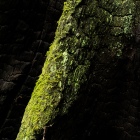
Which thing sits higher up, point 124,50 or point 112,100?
point 124,50

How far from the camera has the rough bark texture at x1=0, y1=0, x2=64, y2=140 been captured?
57.7 inches

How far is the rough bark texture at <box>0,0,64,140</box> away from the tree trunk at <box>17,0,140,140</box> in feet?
0.27

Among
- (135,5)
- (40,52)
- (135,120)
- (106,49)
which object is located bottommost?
(135,120)

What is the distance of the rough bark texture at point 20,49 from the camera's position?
4.81 ft

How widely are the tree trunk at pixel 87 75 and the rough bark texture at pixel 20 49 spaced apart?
0.27 feet

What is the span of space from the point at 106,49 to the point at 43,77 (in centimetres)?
40

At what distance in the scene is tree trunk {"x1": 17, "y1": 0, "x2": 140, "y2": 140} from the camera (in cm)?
144

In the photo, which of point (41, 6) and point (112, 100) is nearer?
point (41, 6)

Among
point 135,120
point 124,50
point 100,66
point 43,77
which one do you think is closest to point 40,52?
point 43,77

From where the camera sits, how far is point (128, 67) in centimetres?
167

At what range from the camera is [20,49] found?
1.52 metres

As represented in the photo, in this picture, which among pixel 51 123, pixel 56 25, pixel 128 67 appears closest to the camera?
pixel 51 123

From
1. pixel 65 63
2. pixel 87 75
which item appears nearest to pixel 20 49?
pixel 65 63

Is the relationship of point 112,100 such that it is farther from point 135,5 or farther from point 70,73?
point 135,5
